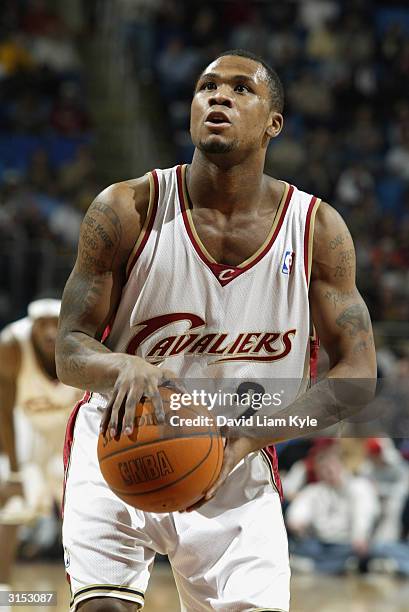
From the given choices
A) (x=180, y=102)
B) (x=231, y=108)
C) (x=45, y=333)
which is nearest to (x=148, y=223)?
(x=231, y=108)

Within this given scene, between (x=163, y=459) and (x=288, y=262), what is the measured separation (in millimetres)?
822

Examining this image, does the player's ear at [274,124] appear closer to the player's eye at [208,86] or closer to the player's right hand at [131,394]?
the player's eye at [208,86]

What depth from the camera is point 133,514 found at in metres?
3.02

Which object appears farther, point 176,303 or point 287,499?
point 287,499

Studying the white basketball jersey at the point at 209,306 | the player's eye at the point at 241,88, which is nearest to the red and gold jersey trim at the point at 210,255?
the white basketball jersey at the point at 209,306

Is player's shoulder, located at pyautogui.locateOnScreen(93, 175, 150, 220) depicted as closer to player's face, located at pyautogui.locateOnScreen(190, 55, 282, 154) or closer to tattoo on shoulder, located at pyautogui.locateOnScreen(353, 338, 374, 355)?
player's face, located at pyautogui.locateOnScreen(190, 55, 282, 154)

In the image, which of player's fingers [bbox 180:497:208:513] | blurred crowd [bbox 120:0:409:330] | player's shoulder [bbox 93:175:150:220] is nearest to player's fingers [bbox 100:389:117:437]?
player's fingers [bbox 180:497:208:513]

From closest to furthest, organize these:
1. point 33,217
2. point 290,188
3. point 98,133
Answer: point 290,188, point 33,217, point 98,133

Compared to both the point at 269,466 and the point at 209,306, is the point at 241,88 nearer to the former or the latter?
the point at 209,306

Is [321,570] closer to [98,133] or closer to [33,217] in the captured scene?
[33,217]

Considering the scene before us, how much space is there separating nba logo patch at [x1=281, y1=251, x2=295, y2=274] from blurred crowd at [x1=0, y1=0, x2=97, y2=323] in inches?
231

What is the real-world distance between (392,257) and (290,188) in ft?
24.2

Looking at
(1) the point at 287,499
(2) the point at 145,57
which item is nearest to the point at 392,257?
(1) the point at 287,499

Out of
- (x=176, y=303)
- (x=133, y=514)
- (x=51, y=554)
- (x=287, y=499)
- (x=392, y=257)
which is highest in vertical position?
(x=176, y=303)
